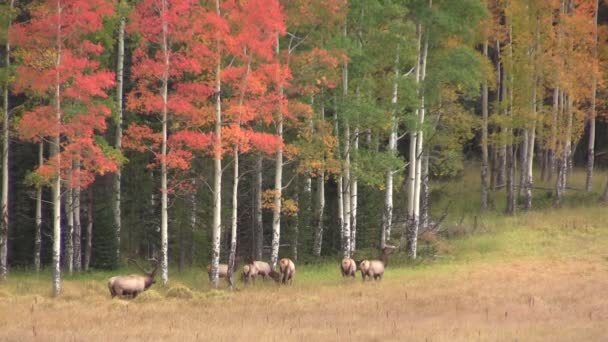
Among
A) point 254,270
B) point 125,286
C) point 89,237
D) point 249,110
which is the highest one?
point 249,110

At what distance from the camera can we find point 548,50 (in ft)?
126

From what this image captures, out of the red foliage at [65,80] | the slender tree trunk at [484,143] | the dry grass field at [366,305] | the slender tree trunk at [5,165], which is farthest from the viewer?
the slender tree trunk at [484,143]

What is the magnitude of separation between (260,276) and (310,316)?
379 inches

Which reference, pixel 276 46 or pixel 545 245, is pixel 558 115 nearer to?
pixel 545 245

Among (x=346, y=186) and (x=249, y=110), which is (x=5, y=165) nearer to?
(x=249, y=110)

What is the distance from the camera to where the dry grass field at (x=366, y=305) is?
50.6 ft

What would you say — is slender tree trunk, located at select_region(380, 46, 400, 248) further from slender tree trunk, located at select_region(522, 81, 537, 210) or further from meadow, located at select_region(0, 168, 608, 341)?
slender tree trunk, located at select_region(522, 81, 537, 210)

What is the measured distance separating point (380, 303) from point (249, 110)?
7611 millimetres

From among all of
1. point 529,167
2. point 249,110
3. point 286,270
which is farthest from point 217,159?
point 529,167

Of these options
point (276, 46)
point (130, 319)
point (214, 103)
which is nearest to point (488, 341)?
point (130, 319)

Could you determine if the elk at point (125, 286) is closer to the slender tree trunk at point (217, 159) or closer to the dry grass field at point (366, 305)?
the dry grass field at point (366, 305)

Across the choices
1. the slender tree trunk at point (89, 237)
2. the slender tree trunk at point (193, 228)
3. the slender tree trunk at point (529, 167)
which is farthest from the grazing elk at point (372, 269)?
the slender tree trunk at point (529, 167)

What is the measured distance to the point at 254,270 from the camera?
25.3 m

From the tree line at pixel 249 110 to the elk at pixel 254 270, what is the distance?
1.06 metres
